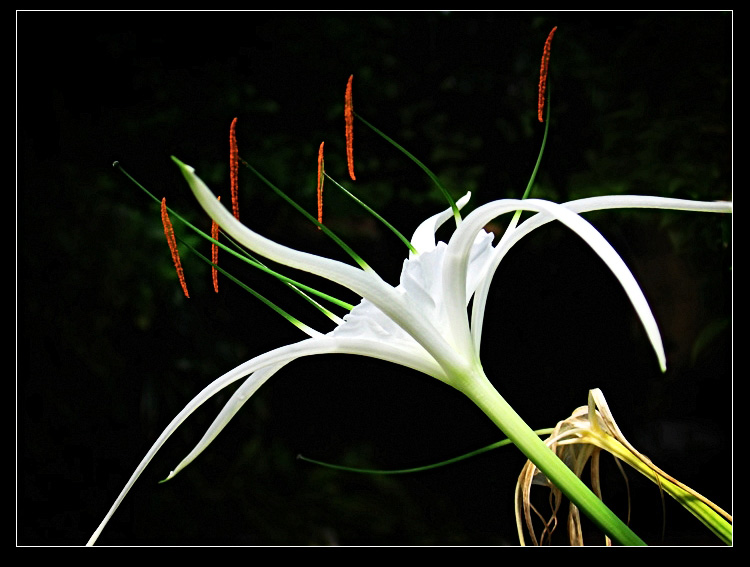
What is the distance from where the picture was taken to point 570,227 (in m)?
0.33

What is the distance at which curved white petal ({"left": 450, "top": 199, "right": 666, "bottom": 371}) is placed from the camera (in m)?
0.29

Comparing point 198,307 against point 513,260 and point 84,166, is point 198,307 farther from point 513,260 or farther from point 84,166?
point 513,260

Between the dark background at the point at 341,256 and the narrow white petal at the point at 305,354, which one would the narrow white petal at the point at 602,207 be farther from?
the dark background at the point at 341,256

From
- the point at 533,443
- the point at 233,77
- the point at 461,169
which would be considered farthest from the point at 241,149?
the point at 533,443

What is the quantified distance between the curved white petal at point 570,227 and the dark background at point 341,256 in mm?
455

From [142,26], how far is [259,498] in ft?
2.11

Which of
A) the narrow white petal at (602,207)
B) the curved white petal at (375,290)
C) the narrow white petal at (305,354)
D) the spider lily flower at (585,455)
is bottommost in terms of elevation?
the spider lily flower at (585,455)

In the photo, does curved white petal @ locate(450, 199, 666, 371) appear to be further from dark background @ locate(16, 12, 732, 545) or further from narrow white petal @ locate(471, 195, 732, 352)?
dark background @ locate(16, 12, 732, 545)

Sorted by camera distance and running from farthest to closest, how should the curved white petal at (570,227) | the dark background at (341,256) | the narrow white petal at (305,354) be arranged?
the dark background at (341,256) → the narrow white petal at (305,354) → the curved white petal at (570,227)

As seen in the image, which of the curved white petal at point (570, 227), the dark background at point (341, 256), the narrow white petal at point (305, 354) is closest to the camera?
the curved white petal at point (570, 227)

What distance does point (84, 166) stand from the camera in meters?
0.92

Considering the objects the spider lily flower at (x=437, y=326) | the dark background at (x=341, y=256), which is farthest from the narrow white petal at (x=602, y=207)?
the dark background at (x=341, y=256)

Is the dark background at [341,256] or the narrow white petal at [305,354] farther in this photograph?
the dark background at [341,256]

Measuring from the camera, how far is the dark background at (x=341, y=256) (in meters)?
0.84
